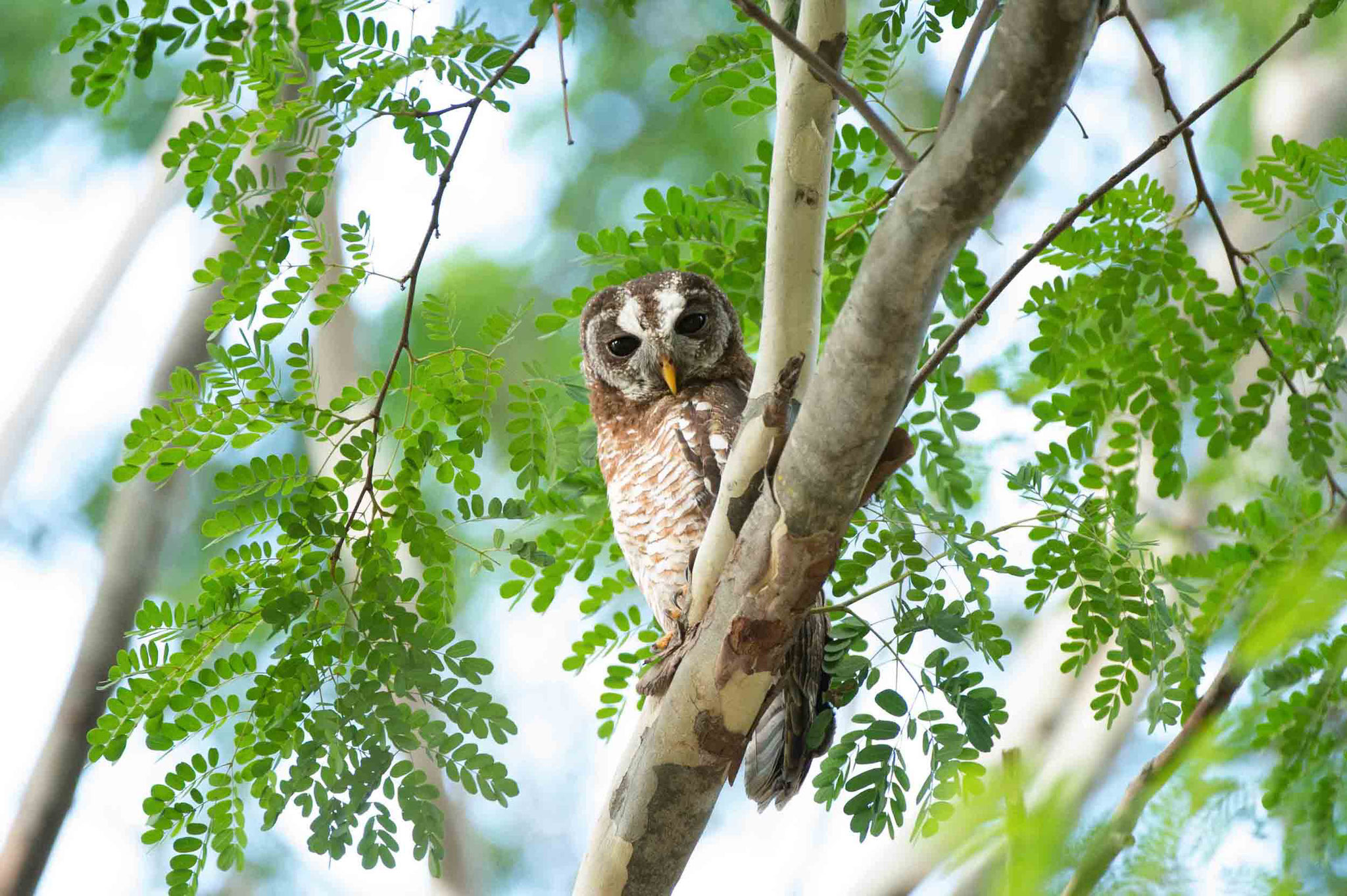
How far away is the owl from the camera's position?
2014 millimetres

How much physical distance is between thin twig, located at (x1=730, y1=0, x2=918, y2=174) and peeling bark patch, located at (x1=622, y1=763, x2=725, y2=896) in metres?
0.85

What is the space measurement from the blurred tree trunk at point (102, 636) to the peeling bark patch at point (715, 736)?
205 centimetres

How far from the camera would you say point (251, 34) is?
143 centimetres

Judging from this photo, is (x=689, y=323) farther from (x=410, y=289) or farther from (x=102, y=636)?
(x=102, y=636)

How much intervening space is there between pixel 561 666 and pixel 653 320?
747mm

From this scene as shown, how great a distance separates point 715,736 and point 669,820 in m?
0.14

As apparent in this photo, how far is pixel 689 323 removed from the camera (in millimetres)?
2398

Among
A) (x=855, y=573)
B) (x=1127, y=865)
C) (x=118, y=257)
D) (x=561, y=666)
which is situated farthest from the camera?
(x=118, y=257)

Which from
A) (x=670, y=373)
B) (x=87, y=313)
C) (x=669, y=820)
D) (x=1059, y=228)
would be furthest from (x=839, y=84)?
(x=87, y=313)

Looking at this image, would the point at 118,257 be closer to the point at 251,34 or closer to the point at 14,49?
the point at 14,49

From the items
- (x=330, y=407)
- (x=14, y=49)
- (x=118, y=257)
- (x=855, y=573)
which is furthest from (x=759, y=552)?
(x=14, y=49)

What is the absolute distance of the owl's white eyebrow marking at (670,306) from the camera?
2.34 metres

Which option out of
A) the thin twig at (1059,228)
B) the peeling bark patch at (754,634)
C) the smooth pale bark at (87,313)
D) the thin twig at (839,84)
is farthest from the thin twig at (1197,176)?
the smooth pale bark at (87,313)

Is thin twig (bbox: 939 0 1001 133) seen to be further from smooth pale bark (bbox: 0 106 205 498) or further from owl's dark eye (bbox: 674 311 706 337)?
smooth pale bark (bbox: 0 106 205 498)
